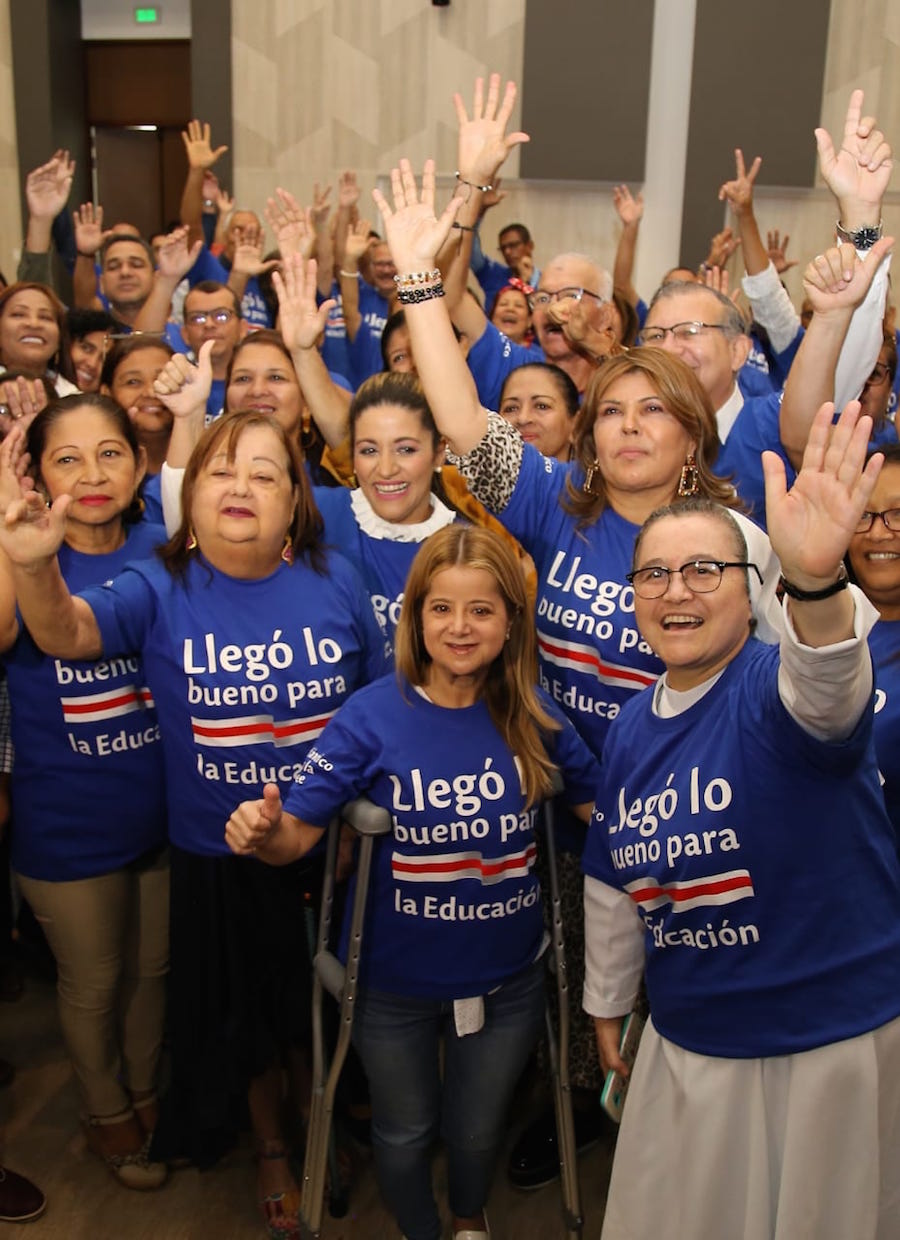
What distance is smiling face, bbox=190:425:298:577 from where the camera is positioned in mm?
2482

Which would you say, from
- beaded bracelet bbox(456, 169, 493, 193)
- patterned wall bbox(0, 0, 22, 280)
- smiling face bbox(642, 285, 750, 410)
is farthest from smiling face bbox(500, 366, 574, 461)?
patterned wall bbox(0, 0, 22, 280)

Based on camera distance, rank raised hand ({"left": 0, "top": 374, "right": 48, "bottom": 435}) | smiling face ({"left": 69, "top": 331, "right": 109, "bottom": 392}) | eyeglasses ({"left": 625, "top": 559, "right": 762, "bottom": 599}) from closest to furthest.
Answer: eyeglasses ({"left": 625, "top": 559, "right": 762, "bottom": 599}) < raised hand ({"left": 0, "top": 374, "right": 48, "bottom": 435}) < smiling face ({"left": 69, "top": 331, "right": 109, "bottom": 392})

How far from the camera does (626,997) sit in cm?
214

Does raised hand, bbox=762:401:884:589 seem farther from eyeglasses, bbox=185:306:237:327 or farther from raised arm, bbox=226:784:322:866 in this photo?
eyeglasses, bbox=185:306:237:327

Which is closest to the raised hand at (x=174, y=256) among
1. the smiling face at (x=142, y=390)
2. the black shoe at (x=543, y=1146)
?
the smiling face at (x=142, y=390)

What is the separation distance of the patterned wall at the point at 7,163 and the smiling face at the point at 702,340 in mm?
7829

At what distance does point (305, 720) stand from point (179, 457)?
2.78 feet

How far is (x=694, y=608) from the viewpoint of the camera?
184cm

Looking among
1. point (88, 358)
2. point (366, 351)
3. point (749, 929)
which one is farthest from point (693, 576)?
point (366, 351)

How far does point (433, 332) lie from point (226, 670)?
0.82m

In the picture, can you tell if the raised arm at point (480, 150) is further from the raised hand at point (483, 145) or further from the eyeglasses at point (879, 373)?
the eyeglasses at point (879, 373)

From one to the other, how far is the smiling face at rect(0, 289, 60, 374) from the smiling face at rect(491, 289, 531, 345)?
2119mm

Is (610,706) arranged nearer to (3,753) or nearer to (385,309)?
(3,753)

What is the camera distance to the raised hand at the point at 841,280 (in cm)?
248
